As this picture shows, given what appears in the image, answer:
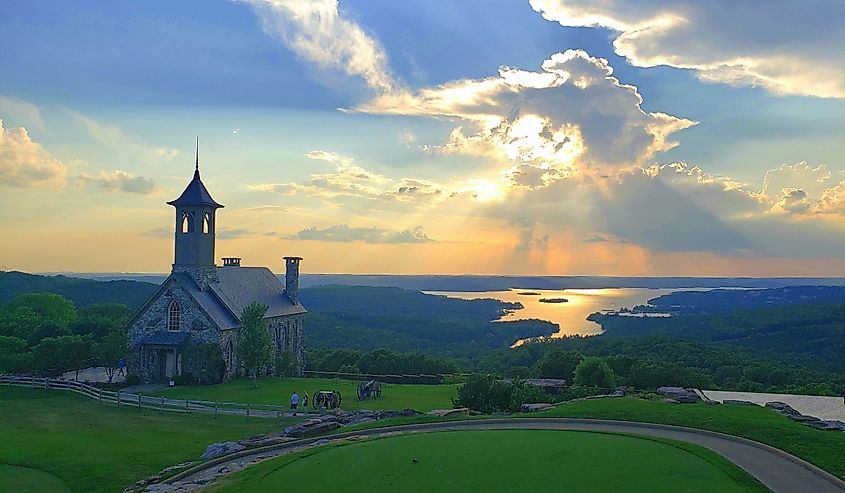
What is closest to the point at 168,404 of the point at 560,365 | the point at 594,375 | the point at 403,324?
the point at 594,375

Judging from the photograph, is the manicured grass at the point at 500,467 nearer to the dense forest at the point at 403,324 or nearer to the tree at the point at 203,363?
Result: the tree at the point at 203,363

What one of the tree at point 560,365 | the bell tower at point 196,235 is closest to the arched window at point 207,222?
the bell tower at point 196,235

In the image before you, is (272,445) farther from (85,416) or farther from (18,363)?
(18,363)

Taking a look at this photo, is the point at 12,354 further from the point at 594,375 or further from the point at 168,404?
the point at 594,375

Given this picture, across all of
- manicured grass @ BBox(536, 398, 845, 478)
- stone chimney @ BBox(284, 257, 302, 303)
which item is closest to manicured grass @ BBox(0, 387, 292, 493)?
manicured grass @ BBox(536, 398, 845, 478)

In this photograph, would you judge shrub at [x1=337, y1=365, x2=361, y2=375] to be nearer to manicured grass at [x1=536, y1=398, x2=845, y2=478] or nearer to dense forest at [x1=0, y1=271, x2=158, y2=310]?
manicured grass at [x1=536, y1=398, x2=845, y2=478]

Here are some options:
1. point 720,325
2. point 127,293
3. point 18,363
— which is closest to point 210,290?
point 18,363

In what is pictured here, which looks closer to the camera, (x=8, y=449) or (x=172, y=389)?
(x=8, y=449)

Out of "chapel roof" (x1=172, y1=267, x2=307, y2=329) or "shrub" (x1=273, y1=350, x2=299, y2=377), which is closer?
"chapel roof" (x1=172, y1=267, x2=307, y2=329)
